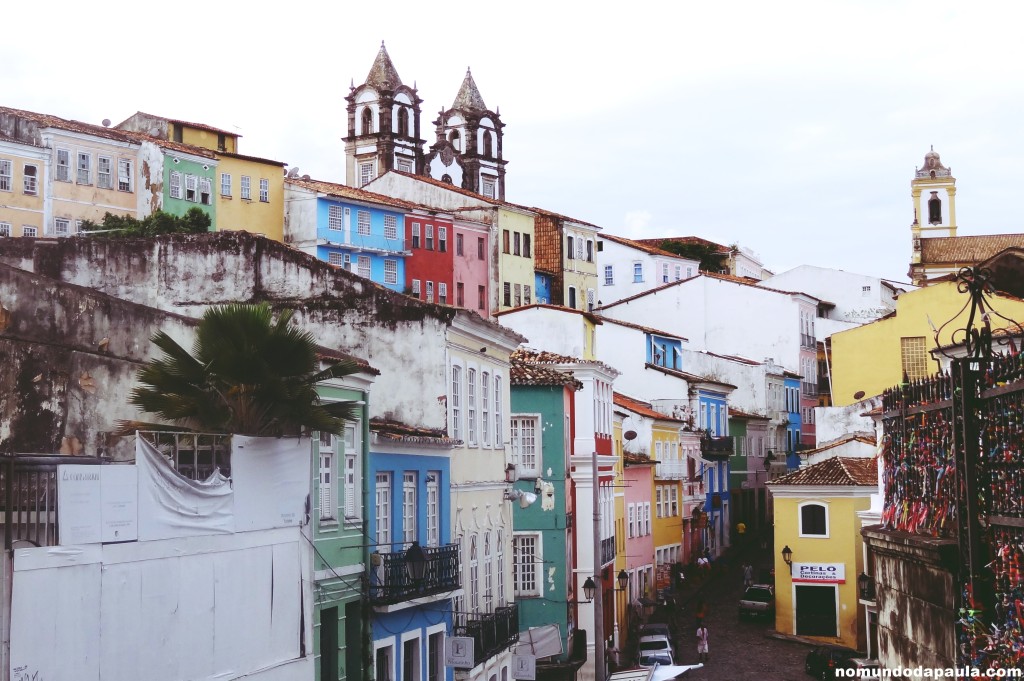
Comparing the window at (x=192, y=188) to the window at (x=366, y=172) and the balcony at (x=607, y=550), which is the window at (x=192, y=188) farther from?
the window at (x=366, y=172)

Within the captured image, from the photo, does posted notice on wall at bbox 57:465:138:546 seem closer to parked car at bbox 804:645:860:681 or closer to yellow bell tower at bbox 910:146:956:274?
parked car at bbox 804:645:860:681

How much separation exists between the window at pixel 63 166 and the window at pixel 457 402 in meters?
41.8

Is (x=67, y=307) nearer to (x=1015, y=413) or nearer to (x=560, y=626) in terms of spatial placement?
(x=1015, y=413)

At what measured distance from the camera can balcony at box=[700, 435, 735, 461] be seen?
7088 centimetres

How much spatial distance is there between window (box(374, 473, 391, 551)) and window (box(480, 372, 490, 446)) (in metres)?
7.33

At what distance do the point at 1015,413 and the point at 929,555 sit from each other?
6.79 ft

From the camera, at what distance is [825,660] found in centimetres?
4078

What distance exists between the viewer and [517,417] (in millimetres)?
42594

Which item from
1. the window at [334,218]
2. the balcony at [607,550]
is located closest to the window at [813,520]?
the balcony at [607,550]

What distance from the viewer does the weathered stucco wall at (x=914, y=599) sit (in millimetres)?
11823

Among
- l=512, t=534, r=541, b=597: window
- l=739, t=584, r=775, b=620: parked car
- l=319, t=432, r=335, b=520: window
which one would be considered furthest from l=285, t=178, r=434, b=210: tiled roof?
l=319, t=432, r=335, b=520: window

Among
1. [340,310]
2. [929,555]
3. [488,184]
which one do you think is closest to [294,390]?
[340,310]

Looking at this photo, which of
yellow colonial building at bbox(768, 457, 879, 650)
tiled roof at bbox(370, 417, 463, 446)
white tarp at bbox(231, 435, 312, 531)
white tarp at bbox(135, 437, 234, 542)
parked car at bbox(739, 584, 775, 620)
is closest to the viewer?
white tarp at bbox(135, 437, 234, 542)

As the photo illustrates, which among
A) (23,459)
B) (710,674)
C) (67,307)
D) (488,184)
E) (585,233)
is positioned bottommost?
(710,674)
